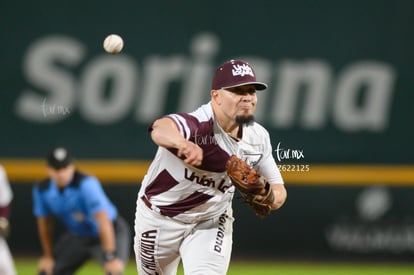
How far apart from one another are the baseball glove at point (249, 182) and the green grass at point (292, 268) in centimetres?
549

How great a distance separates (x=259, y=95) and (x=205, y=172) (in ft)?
21.1

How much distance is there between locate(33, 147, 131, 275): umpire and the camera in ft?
29.8

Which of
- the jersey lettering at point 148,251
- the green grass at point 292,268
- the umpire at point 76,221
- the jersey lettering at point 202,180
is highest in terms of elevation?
the jersey lettering at point 202,180

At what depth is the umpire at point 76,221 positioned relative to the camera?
909 cm

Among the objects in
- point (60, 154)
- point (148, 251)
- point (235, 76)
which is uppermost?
point (235, 76)

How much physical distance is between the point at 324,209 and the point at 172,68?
2771mm

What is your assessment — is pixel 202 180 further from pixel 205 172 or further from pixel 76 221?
pixel 76 221

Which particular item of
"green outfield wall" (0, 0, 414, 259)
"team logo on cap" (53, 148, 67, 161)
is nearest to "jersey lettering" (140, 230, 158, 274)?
"team logo on cap" (53, 148, 67, 161)

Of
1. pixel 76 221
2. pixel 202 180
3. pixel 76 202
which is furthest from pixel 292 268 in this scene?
pixel 202 180

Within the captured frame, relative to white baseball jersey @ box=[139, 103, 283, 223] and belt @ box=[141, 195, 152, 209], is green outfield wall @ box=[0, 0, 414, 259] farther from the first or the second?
white baseball jersey @ box=[139, 103, 283, 223]

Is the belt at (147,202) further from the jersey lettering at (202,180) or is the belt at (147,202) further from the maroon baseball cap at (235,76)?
the maroon baseball cap at (235,76)

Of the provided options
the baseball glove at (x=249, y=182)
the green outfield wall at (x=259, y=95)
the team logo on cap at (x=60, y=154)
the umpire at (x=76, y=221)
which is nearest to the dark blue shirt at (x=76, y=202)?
the umpire at (x=76, y=221)

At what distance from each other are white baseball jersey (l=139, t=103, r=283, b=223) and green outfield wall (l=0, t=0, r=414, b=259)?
6.13 metres

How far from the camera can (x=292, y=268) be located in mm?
12664
